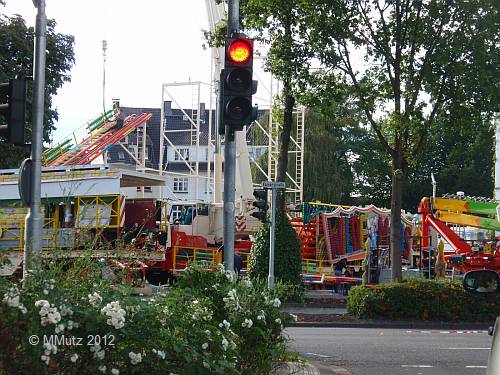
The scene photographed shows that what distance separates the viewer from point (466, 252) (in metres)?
26.5

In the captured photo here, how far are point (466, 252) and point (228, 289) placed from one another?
63.7 ft

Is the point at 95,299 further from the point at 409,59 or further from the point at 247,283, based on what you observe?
the point at 409,59

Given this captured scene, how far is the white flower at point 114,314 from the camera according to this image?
5922mm

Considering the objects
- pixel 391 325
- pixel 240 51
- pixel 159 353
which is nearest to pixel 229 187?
pixel 240 51

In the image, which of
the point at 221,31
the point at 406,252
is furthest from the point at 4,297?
the point at 406,252

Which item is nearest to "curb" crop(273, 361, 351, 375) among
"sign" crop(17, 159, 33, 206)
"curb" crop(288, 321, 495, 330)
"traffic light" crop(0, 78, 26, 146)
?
"sign" crop(17, 159, 33, 206)

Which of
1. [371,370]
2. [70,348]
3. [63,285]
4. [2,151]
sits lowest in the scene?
[371,370]

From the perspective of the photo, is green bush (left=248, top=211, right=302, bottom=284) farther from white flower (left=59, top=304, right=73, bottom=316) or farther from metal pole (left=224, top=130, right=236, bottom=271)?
white flower (left=59, top=304, right=73, bottom=316)

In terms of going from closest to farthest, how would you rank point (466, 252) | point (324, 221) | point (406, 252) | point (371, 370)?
1. point (371, 370)
2. point (466, 252)
3. point (324, 221)
4. point (406, 252)

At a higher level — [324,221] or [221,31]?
[221,31]

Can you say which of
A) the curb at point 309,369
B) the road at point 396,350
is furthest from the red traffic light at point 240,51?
the road at point 396,350

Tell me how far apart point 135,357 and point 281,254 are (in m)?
17.8

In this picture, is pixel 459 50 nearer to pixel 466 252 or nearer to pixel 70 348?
pixel 466 252

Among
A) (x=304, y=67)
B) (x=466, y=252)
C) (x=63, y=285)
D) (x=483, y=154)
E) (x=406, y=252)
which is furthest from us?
(x=483, y=154)
